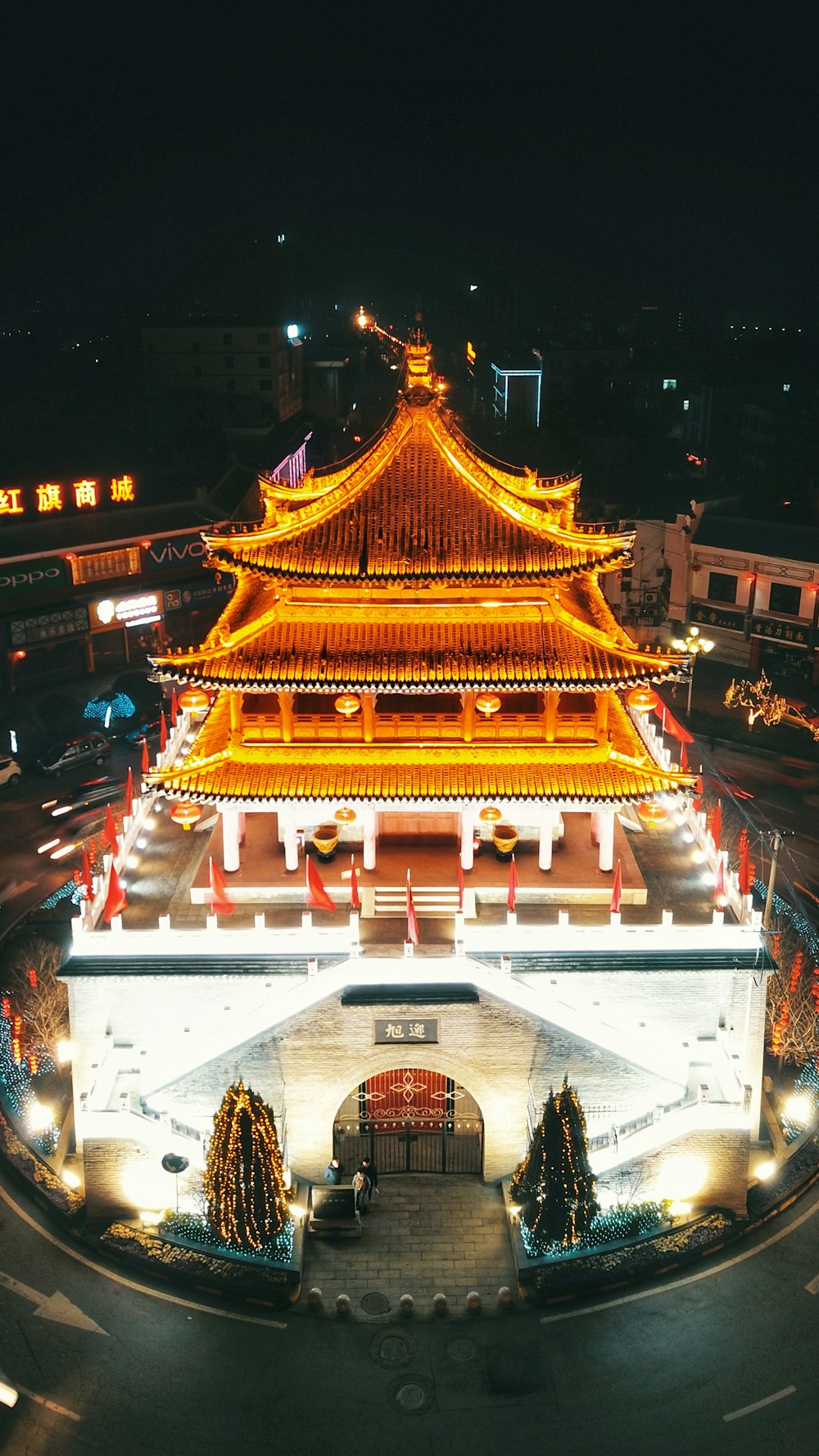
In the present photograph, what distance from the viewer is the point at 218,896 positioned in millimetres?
31156

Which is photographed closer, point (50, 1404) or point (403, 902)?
point (50, 1404)

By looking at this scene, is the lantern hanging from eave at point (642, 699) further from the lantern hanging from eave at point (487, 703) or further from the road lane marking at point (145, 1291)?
the road lane marking at point (145, 1291)

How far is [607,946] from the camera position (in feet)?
A: 98.4

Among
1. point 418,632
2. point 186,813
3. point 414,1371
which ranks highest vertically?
point 418,632

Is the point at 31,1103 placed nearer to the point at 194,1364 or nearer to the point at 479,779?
the point at 194,1364

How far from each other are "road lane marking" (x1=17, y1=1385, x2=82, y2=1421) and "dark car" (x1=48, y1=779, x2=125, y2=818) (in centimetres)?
2752

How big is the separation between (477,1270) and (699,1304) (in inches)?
201

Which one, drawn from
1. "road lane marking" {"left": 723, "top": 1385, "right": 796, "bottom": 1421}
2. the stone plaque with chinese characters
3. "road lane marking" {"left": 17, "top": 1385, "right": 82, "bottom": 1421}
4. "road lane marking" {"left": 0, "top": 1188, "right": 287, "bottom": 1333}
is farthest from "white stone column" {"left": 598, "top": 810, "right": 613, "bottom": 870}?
"road lane marking" {"left": 17, "top": 1385, "right": 82, "bottom": 1421}

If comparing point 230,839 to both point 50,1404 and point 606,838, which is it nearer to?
point 606,838

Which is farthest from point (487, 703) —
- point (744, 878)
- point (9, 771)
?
point (9, 771)

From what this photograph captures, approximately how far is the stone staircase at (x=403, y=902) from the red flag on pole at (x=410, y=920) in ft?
1.90

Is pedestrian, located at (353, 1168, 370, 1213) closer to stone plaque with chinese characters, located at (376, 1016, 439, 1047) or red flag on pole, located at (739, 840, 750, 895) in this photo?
stone plaque with chinese characters, located at (376, 1016, 439, 1047)

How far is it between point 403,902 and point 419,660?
6583 millimetres

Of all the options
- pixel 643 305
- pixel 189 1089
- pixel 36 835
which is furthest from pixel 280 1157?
pixel 643 305
